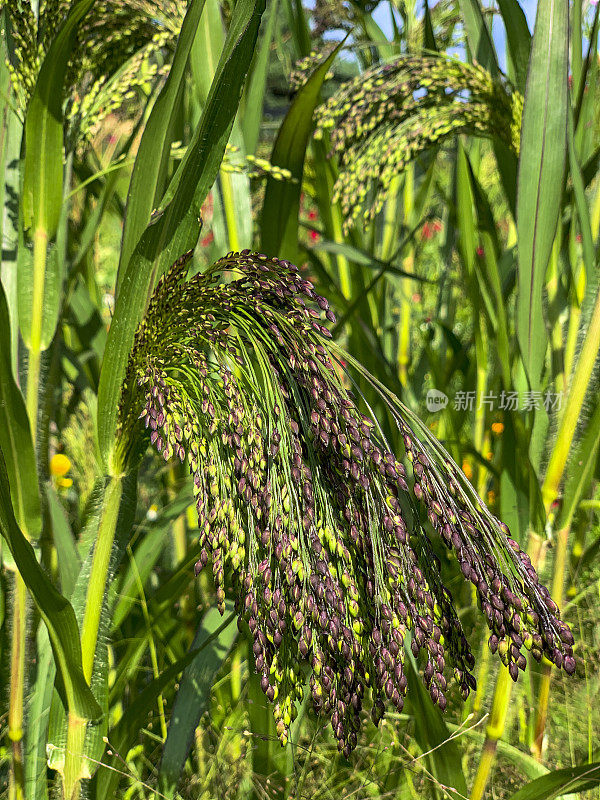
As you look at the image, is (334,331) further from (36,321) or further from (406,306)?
(406,306)

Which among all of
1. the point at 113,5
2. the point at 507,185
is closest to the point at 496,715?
the point at 507,185

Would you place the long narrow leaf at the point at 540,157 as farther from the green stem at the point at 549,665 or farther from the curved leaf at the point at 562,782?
the curved leaf at the point at 562,782

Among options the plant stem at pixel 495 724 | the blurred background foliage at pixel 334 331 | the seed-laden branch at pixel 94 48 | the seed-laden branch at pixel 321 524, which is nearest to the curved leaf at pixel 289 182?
the blurred background foliage at pixel 334 331

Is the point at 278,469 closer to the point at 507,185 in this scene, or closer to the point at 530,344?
the point at 530,344

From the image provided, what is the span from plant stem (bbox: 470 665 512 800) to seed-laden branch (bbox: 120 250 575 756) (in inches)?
18.5

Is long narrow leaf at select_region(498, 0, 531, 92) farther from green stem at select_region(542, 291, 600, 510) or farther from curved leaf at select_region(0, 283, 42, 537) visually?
curved leaf at select_region(0, 283, 42, 537)

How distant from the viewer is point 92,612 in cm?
71

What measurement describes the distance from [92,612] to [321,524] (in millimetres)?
317

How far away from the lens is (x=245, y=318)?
0.61m

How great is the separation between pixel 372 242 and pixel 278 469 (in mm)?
1073

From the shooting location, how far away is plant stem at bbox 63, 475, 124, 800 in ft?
2.29

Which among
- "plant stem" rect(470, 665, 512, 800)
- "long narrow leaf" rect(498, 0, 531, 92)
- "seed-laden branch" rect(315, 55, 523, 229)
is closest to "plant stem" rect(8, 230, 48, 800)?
"seed-laden branch" rect(315, 55, 523, 229)

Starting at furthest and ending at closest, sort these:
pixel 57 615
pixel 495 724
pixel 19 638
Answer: pixel 495 724 → pixel 19 638 → pixel 57 615

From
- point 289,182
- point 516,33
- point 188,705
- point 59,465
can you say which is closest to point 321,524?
point 188,705
